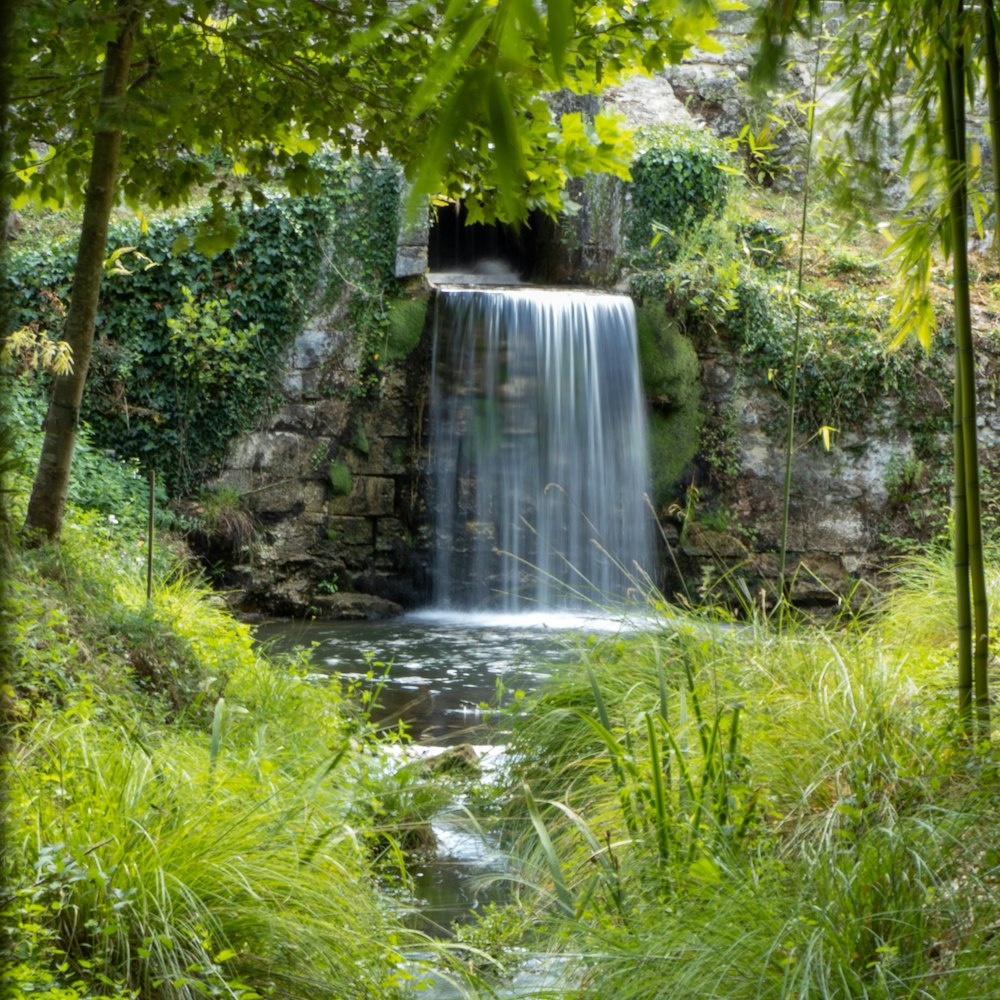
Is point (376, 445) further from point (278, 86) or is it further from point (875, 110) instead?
point (875, 110)

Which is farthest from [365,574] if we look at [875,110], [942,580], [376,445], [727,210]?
[875,110]

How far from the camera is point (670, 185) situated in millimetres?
13469

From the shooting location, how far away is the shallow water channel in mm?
4113

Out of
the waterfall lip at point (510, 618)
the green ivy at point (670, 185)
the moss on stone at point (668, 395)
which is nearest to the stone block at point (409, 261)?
the moss on stone at point (668, 395)

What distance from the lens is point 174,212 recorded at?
39.2ft

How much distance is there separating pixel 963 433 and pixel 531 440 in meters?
9.26

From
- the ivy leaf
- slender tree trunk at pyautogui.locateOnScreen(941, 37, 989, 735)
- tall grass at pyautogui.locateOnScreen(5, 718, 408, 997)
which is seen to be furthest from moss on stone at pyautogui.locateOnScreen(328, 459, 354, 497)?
the ivy leaf

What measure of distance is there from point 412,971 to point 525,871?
3.34 feet

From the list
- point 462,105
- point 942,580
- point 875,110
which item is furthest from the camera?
point 942,580

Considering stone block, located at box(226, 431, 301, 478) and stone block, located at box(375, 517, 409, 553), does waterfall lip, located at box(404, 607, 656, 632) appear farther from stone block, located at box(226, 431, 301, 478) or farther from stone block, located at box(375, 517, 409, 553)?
stone block, located at box(226, 431, 301, 478)

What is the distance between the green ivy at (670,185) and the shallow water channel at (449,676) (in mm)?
5020

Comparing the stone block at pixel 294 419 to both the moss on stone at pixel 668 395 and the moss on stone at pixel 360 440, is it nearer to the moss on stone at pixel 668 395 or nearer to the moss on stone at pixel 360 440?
the moss on stone at pixel 360 440

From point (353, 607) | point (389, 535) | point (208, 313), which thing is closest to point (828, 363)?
point (389, 535)

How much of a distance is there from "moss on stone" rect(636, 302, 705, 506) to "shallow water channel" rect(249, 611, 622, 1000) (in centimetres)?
222
